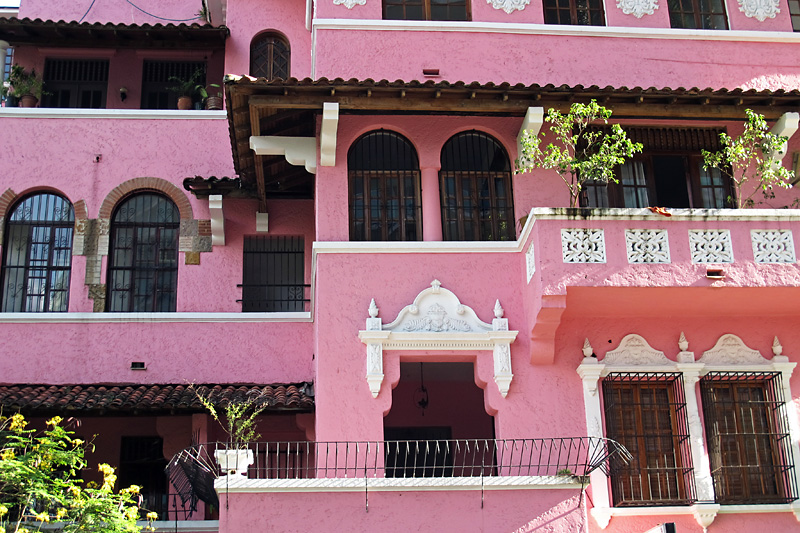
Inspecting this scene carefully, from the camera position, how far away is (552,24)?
1662cm

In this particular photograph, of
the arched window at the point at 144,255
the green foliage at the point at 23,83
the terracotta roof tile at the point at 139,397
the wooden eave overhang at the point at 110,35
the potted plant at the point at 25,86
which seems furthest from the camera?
the green foliage at the point at 23,83

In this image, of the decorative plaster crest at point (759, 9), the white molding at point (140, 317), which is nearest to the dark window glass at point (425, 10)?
the decorative plaster crest at point (759, 9)

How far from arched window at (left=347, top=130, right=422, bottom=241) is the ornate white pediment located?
1160 mm

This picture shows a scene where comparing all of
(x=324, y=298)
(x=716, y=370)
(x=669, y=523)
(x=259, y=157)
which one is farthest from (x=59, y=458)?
(x=716, y=370)

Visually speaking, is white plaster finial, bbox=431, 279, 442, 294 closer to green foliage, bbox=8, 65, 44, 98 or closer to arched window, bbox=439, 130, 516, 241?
arched window, bbox=439, 130, 516, 241

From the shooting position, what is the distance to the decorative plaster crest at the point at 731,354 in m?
14.7

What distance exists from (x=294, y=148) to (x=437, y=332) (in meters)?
3.41

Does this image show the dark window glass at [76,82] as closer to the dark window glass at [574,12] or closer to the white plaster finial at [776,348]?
the dark window glass at [574,12]

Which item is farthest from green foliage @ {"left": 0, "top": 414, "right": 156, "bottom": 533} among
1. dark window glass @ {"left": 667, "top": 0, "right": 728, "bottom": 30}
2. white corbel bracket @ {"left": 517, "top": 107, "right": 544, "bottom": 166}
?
dark window glass @ {"left": 667, "top": 0, "right": 728, "bottom": 30}

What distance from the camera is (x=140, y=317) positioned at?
17.3 metres

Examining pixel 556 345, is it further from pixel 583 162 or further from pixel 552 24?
pixel 552 24

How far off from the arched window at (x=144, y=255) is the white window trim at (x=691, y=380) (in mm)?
7373

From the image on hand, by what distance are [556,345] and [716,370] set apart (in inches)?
86.4

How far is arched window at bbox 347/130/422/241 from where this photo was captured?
49.8ft
